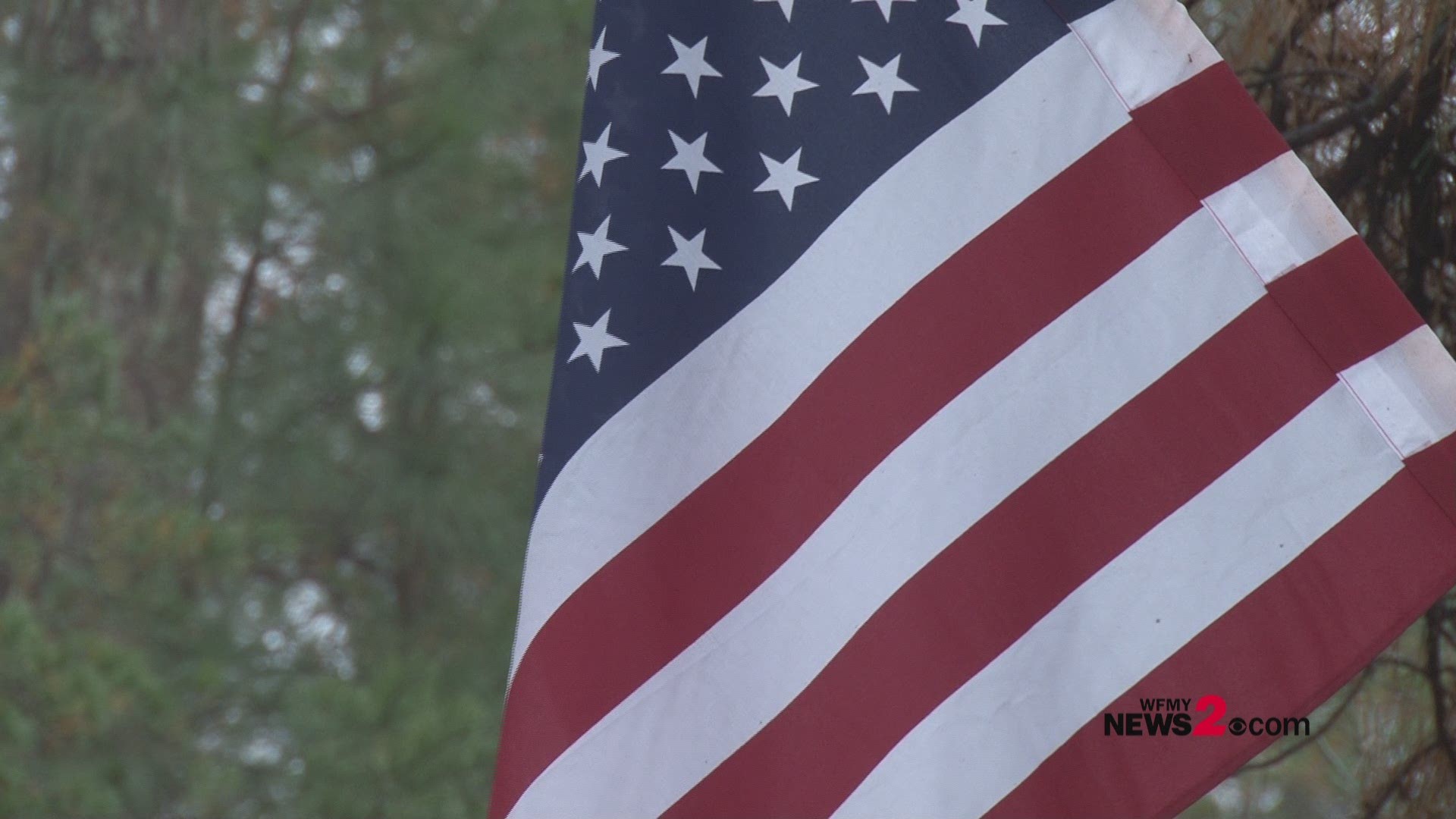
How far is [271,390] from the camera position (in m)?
6.52

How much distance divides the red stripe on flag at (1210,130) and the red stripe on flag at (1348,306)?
0.39ft

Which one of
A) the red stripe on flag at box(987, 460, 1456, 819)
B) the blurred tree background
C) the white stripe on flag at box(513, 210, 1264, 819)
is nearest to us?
the red stripe on flag at box(987, 460, 1456, 819)

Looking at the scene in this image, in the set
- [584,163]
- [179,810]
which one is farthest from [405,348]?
[584,163]

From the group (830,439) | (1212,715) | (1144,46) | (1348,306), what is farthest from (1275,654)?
(1144,46)

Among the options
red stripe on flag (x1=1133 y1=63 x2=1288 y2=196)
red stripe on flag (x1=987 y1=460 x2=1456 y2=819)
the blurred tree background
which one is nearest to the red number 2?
red stripe on flag (x1=987 y1=460 x2=1456 y2=819)

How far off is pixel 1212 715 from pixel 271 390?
17.8ft

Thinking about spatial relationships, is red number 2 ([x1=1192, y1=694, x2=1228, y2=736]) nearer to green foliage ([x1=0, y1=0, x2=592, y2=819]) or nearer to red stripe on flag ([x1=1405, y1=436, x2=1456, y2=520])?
red stripe on flag ([x1=1405, y1=436, x2=1456, y2=520])

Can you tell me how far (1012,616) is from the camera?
5.35 feet

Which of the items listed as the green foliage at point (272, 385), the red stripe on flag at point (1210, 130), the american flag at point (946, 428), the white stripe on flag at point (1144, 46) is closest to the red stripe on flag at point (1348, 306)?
the american flag at point (946, 428)

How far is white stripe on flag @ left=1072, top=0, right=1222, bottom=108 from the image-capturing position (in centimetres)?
166

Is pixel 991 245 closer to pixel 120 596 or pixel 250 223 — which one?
pixel 120 596

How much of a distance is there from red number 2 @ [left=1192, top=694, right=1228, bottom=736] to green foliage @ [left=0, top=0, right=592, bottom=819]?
328cm

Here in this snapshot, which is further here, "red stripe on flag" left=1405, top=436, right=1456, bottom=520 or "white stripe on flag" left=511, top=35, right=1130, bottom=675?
"white stripe on flag" left=511, top=35, right=1130, bottom=675

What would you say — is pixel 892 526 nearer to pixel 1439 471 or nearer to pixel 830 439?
pixel 830 439
